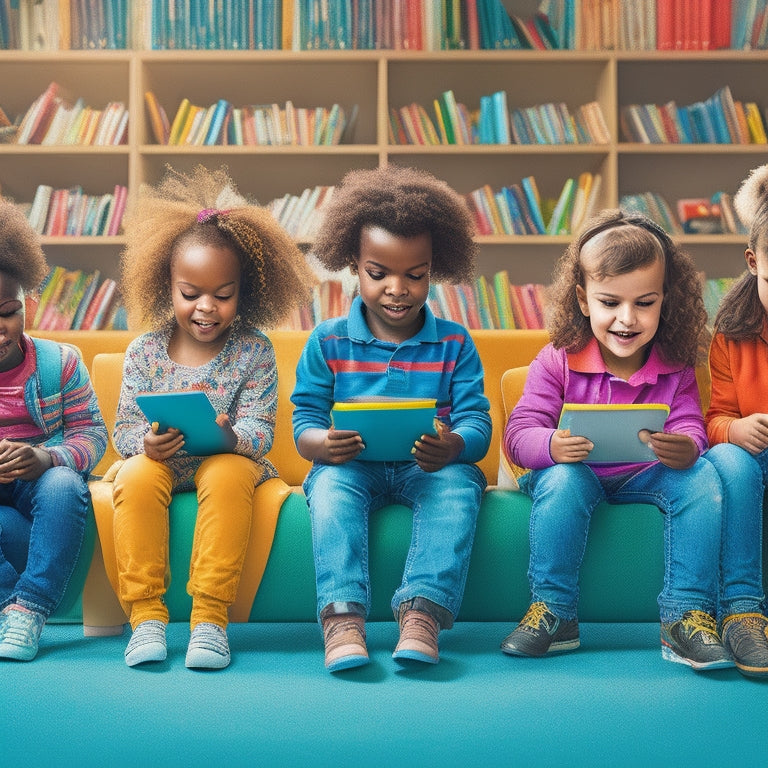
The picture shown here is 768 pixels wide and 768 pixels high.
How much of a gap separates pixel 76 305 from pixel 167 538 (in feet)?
6.73

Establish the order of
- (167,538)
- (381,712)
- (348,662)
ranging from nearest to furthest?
(381,712) → (348,662) → (167,538)

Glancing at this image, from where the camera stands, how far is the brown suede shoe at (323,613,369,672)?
5.06 feet

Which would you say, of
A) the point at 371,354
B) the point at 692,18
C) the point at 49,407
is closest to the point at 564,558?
the point at 371,354

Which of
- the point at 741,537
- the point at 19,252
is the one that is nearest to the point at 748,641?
the point at 741,537

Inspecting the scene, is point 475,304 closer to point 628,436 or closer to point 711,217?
point 711,217

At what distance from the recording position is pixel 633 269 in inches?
74.2

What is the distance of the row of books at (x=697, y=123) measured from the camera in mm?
3594

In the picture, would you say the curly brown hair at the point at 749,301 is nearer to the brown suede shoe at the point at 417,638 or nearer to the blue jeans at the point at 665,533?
the blue jeans at the point at 665,533

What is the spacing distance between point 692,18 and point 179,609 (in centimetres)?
293

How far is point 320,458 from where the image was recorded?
1816 mm

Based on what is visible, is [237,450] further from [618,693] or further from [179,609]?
[618,693]

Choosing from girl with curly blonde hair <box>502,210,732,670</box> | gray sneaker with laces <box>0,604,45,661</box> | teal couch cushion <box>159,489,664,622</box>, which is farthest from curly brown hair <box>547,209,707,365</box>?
gray sneaker with laces <box>0,604,45,661</box>

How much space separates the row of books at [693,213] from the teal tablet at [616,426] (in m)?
2.12

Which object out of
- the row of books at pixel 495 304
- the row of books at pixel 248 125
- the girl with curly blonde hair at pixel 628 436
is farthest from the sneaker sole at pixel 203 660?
the row of books at pixel 248 125
